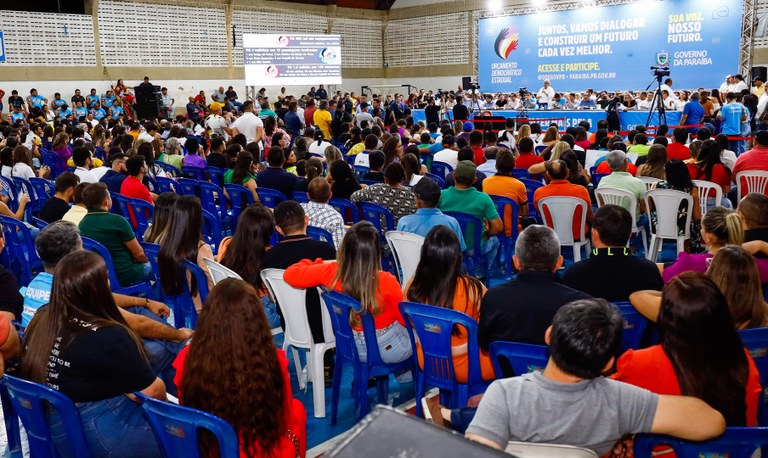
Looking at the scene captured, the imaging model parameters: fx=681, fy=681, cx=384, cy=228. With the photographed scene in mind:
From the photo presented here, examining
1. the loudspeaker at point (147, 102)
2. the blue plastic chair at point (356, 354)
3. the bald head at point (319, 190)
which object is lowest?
the blue plastic chair at point (356, 354)

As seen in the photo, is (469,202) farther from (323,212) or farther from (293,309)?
(293,309)

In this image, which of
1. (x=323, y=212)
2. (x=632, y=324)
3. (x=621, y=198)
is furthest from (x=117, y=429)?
(x=621, y=198)

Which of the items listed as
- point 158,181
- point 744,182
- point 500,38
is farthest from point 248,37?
point 744,182

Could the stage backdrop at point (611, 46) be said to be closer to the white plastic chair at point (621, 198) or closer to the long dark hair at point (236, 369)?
the white plastic chair at point (621, 198)

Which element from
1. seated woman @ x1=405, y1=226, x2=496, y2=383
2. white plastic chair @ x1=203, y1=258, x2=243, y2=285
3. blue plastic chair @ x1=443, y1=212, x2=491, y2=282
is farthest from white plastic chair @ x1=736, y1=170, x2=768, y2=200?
white plastic chair @ x1=203, y1=258, x2=243, y2=285

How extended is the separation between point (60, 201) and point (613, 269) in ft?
14.7

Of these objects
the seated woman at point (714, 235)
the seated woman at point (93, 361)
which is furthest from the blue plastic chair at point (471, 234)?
the seated woman at point (93, 361)

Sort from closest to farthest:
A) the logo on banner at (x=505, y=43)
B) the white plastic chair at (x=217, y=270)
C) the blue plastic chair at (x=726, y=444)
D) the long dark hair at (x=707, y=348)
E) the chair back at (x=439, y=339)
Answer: the blue plastic chair at (x=726, y=444) < the long dark hair at (x=707, y=348) < the chair back at (x=439, y=339) < the white plastic chair at (x=217, y=270) < the logo on banner at (x=505, y=43)

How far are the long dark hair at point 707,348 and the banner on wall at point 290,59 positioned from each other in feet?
67.4

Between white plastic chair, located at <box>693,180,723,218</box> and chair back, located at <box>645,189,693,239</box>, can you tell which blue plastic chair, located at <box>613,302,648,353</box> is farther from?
white plastic chair, located at <box>693,180,723,218</box>

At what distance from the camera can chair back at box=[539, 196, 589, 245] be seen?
5.83 metres

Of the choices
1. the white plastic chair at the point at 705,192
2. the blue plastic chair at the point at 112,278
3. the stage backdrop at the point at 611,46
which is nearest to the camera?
the blue plastic chair at the point at 112,278

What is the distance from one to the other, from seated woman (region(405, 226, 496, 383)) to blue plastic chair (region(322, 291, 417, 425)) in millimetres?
260

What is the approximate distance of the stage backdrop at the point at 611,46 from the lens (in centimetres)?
1853
